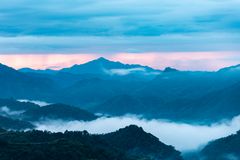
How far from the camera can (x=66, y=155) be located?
144 metres

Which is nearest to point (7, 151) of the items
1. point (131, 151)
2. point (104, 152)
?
point (104, 152)

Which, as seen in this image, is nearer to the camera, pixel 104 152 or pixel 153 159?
pixel 104 152

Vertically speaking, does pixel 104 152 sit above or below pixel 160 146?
below

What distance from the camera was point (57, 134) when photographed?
172 metres

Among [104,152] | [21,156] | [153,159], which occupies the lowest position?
[21,156]

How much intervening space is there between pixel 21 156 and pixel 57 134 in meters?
30.2

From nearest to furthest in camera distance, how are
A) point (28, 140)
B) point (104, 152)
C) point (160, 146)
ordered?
1. point (104, 152)
2. point (28, 140)
3. point (160, 146)

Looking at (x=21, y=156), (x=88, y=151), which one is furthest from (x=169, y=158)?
(x=21, y=156)

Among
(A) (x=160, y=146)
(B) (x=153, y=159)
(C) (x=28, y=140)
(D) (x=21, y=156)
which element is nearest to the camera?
(D) (x=21, y=156)

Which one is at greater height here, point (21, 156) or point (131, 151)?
point (131, 151)

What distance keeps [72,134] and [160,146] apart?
38.4 m

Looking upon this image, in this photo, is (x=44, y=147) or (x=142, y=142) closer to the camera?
(x=44, y=147)

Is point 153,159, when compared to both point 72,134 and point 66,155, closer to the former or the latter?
point 72,134

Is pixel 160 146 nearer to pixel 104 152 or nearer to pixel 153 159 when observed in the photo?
pixel 153 159
